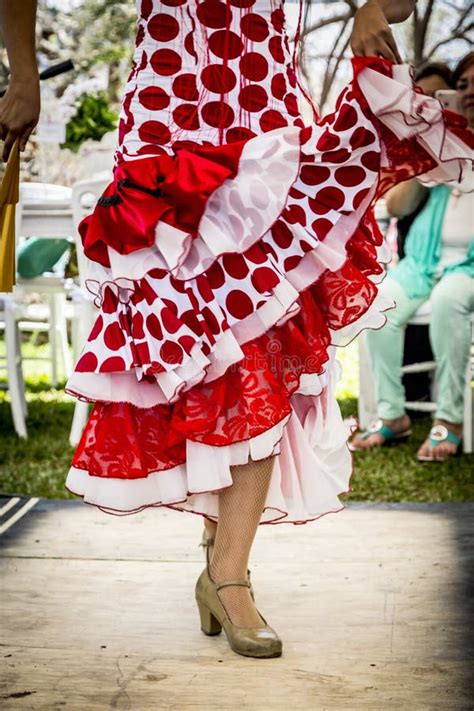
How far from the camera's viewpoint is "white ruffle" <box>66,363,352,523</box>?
5.55 feet

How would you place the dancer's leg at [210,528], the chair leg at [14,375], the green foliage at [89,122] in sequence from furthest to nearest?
the green foliage at [89,122] → the chair leg at [14,375] → the dancer's leg at [210,528]

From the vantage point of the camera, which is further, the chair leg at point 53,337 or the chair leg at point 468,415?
the chair leg at point 53,337

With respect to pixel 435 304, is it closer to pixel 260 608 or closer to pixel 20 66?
pixel 260 608

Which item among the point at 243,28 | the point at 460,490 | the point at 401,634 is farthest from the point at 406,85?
the point at 460,490

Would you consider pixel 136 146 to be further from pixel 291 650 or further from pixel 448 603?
pixel 448 603

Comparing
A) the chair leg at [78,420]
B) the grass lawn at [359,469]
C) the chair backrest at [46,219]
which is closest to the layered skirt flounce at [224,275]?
the grass lawn at [359,469]

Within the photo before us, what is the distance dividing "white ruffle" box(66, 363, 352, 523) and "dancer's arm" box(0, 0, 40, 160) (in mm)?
633

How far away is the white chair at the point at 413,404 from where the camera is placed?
3.77m

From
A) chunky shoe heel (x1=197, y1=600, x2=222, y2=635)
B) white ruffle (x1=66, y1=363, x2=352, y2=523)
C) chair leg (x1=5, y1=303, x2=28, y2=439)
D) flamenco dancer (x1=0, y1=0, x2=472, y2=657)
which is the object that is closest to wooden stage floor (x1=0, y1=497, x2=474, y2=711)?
chunky shoe heel (x1=197, y1=600, x2=222, y2=635)

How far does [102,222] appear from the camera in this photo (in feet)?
5.67

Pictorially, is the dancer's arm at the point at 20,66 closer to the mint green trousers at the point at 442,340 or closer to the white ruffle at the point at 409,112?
the white ruffle at the point at 409,112

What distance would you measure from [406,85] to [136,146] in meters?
0.48

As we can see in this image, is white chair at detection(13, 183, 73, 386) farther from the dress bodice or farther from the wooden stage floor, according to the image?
the dress bodice

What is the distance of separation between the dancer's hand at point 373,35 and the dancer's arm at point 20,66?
552mm
